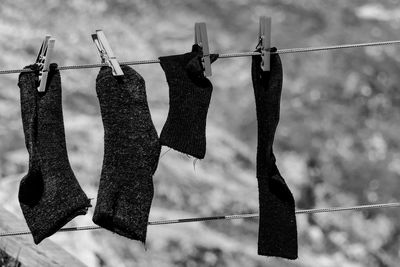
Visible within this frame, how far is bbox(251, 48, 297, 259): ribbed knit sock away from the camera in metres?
1.72

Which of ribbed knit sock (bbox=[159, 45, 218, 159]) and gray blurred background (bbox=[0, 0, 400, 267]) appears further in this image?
gray blurred background (bbox=[0, 0, 400, 267])

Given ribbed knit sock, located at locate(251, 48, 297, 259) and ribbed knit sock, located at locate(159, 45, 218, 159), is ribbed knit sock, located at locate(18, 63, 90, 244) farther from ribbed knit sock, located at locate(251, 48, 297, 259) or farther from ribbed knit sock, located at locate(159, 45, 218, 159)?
ribbed knit sock, located at locate(251, 48, 297, 259)

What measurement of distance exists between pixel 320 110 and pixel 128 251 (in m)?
2.12

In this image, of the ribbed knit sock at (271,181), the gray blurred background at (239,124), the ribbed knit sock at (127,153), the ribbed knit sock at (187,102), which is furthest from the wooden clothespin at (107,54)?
the gray blurred background at (239,124)

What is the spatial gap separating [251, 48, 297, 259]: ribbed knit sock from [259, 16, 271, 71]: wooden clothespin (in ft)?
0.08

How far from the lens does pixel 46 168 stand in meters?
1.66

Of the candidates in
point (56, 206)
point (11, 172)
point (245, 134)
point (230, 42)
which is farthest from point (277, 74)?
point (230, 42)

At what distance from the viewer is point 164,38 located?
6801mm

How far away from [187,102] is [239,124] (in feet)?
13.6

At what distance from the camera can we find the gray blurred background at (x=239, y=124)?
16.4 feet

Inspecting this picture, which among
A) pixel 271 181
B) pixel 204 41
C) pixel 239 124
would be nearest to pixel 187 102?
pixel 204 41

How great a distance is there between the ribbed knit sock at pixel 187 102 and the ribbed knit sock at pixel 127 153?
0.18 feet

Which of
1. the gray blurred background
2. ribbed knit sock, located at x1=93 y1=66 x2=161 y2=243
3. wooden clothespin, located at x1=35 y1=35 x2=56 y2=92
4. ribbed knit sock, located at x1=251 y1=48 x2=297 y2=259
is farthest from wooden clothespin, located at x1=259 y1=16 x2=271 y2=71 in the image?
the gray blurred background

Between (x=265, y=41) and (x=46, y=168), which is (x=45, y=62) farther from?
(x=265, y=41)
